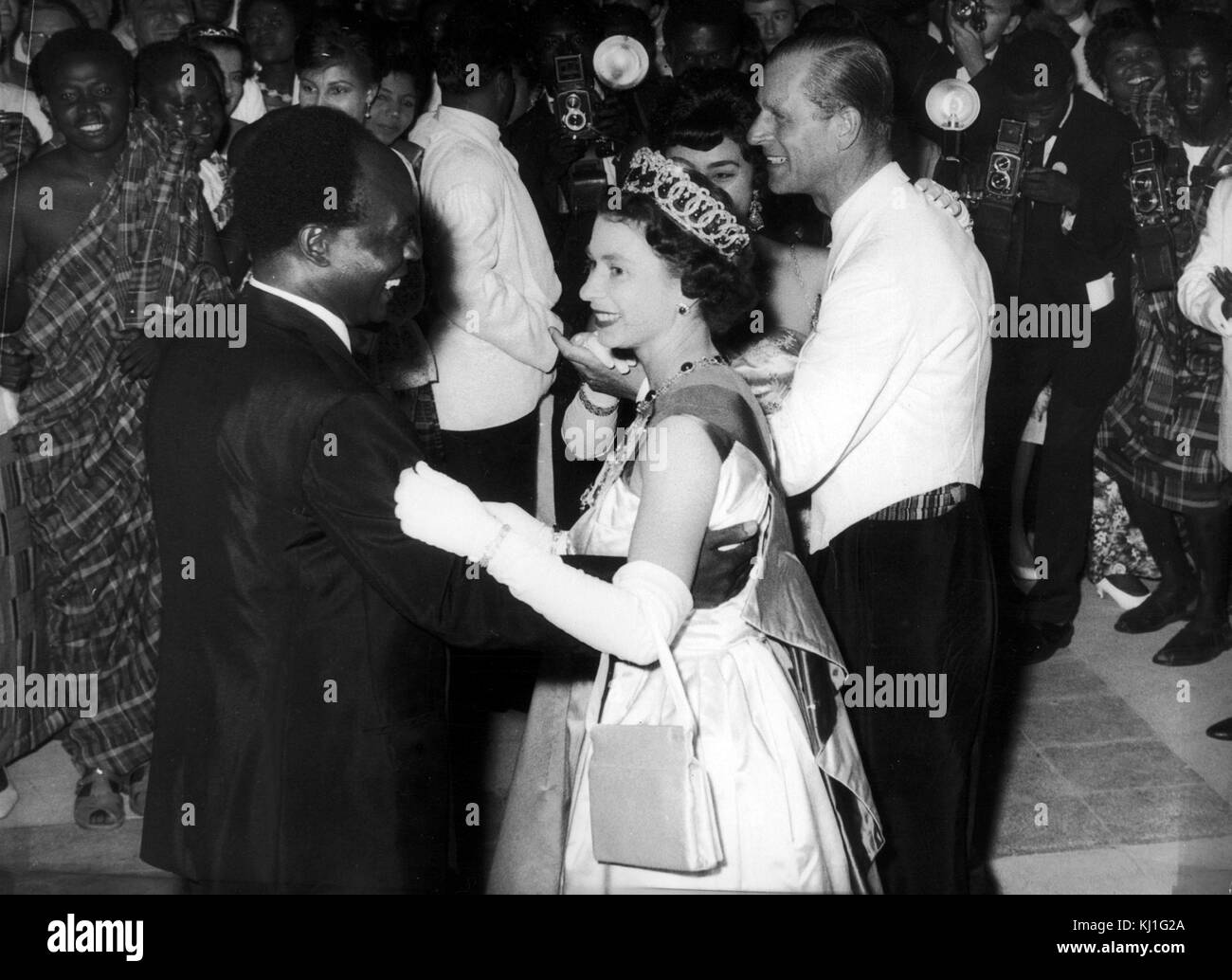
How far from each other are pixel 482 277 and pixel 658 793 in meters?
1.81

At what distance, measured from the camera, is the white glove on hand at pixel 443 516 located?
161cm

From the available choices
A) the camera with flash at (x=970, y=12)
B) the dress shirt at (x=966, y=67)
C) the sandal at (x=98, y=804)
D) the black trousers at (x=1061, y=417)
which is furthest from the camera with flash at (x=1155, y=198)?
the sandal at (x=98, y=804)

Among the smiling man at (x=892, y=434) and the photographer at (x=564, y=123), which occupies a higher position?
the photographer at (x=564, y=123)

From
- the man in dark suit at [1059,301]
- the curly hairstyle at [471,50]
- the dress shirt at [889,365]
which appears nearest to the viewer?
the dress shirt at [889,365]

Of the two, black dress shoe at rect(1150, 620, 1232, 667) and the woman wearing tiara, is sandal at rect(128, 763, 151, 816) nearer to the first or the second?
the woman wearing tiara

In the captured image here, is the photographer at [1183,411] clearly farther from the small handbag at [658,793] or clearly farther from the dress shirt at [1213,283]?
the small handbag at [658,793]

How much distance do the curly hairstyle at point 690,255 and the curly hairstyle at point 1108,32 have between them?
2593 mm

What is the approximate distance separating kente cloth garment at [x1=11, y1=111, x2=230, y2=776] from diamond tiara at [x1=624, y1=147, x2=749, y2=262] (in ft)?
4.35

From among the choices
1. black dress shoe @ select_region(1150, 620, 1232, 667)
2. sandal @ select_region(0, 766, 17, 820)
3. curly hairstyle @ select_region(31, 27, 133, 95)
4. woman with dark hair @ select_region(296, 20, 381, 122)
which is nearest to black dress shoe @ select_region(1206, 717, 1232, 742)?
black dress shoe @ select_region(1150, 620, 1232, 667)

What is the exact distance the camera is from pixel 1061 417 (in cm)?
399

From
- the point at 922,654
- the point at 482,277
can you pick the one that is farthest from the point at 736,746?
the point at 482,277

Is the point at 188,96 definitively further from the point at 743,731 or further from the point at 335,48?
the point at 743,731

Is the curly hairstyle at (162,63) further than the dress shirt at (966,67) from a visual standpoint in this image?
No
